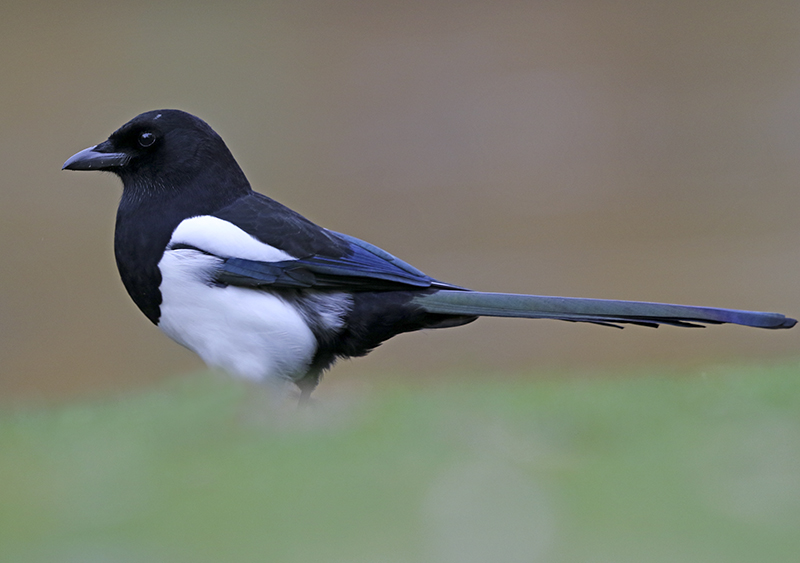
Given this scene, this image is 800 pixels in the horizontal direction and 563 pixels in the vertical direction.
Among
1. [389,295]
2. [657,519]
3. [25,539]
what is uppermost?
[389,295]

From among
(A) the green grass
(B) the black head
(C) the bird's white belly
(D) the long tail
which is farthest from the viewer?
(B) the black head

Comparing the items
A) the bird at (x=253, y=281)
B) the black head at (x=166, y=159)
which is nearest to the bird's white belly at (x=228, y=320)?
the bird at (x=253, y=281)

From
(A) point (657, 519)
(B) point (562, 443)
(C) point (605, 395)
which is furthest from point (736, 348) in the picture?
(A) point (657, 519)

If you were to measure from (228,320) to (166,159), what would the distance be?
0.50 m

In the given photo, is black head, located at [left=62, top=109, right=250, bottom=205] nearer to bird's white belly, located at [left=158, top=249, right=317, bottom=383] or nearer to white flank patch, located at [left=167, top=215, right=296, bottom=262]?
white flank patch, located at [left=167, top=215, right=296, bottom=262]

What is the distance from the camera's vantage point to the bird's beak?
2695 millimetres

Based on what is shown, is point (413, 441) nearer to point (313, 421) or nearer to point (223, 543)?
point (313, 421)

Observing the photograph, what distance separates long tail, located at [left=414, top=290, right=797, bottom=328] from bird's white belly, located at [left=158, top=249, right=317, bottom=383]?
1.18 ft

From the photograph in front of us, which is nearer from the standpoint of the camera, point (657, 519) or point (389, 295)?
point (657, 519)

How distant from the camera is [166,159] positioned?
2.66 m

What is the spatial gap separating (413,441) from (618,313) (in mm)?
783

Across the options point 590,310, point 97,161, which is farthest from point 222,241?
point 590,310

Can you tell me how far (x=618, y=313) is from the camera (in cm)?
240

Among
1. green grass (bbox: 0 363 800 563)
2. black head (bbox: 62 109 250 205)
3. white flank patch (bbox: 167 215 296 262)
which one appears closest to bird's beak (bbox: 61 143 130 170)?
black head (bbox: 62 109 250 205)
